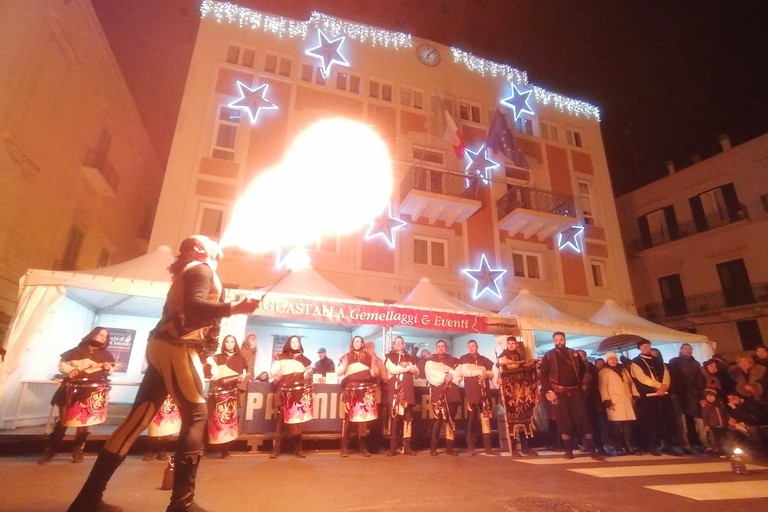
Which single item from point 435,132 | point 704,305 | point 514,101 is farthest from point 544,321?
point 704,305

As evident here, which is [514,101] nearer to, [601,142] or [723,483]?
[601,142]

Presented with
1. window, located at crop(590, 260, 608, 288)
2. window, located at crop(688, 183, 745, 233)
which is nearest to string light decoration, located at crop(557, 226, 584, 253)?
window, located at crop(590, 260, 608, 288)

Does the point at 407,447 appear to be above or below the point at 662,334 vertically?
below

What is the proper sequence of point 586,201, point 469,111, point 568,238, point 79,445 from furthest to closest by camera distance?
1. point 586,201
2. point 469,111
3. point 568,238
4. point 79,445

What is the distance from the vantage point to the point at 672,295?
2544 cm

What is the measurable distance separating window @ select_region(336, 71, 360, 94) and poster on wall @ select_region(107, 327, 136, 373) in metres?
12.5

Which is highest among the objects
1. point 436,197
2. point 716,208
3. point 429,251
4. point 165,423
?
point 716,208

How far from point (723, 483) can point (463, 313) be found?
5887 millimetres

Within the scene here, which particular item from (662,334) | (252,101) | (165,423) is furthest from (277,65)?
(662,334)

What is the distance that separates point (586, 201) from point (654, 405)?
13.9 m

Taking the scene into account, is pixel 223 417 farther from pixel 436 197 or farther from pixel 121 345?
pixel 436 197

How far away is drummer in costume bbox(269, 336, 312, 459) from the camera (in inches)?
269

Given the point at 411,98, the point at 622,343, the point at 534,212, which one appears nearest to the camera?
the point at 622,343

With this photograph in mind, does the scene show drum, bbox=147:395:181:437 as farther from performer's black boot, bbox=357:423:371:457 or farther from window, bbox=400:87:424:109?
window, bbox=400:87:424:109
